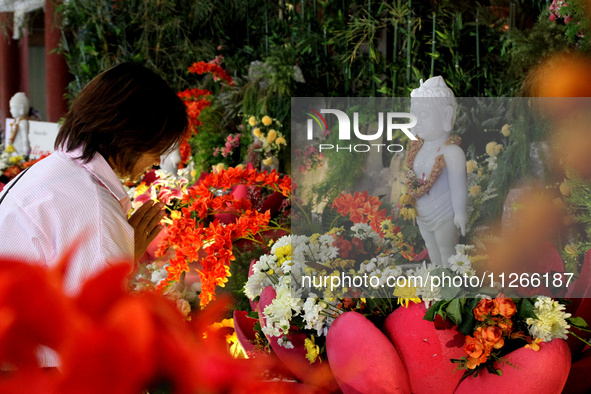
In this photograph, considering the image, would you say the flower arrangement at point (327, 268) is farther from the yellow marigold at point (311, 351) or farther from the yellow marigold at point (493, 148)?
the yellow marigold at point (493, 148)

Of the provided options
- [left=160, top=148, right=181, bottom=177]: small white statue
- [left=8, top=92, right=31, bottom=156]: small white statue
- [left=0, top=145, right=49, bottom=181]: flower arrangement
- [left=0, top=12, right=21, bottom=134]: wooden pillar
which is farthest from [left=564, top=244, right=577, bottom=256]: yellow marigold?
[left=0, top=12, right=21, bottom=134]: wooden pillar

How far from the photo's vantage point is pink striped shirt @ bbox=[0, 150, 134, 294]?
2.88 feet

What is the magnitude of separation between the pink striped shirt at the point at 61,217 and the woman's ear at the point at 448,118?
61 centimetres

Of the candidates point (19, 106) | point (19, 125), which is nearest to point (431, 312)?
point (19, 125)

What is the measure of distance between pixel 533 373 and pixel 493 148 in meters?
0.40

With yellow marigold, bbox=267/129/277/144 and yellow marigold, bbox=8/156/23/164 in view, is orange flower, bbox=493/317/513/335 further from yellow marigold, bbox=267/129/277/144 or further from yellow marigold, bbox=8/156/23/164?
yellow marigold, bbox=8/156/23/164

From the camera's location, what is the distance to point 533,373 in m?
0.84

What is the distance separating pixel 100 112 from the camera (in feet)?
3.39

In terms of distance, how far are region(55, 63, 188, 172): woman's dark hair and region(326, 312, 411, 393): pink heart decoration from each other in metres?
0.51

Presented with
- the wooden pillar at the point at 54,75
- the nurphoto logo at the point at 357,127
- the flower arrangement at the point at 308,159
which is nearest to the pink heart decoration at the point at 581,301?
the nurphoto logo at the point at 357,127

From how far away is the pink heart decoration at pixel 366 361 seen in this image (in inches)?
Answer: 33.3

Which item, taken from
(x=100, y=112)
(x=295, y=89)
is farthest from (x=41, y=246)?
(x=295, y=89)

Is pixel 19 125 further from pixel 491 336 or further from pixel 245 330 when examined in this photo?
pixel 491 336

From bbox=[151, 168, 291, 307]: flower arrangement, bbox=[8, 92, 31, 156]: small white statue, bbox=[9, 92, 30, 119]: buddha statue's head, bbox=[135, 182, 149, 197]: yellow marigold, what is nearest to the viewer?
bbox=[151, 168, 291, 307]: flower arrangement
